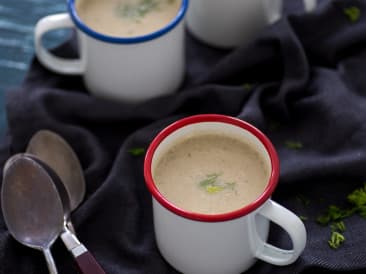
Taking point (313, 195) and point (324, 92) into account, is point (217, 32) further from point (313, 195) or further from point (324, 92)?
point (313, 195)

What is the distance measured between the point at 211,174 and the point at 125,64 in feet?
0.83

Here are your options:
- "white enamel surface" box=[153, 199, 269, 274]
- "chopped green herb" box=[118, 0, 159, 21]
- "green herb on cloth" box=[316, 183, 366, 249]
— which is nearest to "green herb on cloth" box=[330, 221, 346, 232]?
"green herb on cloth" box=[316, 183, 366, 249]

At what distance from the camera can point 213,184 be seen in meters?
1.03

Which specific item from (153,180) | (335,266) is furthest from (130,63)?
(335,266)

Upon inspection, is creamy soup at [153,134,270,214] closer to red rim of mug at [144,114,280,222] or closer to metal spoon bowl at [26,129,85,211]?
red rim of mug at [144,114,280,222]


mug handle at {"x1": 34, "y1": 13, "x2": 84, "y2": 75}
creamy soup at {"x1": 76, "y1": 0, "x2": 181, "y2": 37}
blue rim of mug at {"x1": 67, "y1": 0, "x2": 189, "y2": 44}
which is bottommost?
mug handle at {"x1": 34, "y1": 13, "x2": 84, "y2": 75}

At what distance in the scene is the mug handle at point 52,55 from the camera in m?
1.26

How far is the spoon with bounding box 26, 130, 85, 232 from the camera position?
1.16 m

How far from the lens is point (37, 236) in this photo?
1.10 m

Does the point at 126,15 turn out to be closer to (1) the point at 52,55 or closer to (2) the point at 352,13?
(1) the point at 52,55

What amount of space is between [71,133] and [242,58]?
0.93 feet

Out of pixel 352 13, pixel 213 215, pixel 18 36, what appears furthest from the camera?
pixel 18 36

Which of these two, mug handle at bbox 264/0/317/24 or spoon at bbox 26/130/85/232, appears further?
mug handle at bbox 264/0/317/24

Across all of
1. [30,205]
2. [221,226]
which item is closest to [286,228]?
[221,226]
